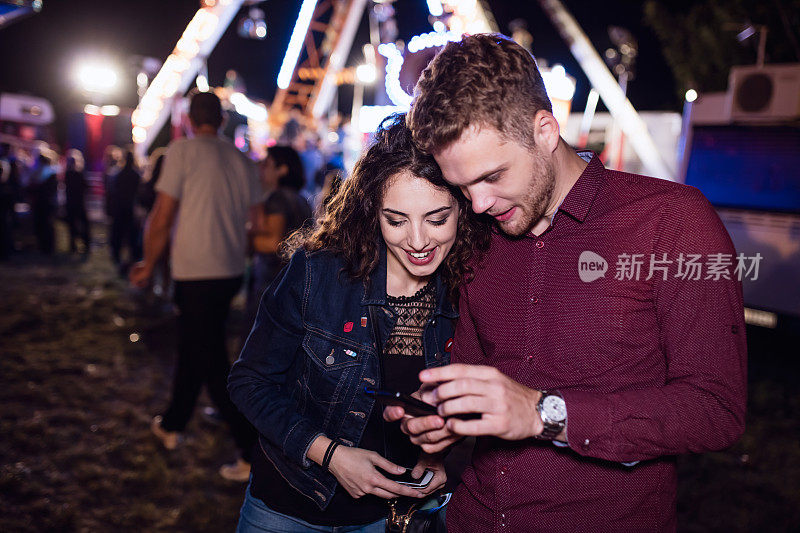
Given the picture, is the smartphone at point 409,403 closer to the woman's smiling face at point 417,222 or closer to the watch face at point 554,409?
the watch face at point 554,409

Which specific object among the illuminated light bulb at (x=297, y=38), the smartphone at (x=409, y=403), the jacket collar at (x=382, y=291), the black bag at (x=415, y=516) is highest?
the illuminated light bulb at (x=297, y=38)

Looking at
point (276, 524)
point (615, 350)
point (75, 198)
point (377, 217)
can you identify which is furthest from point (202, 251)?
point (75, 198)

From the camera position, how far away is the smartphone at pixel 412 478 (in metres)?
1.71

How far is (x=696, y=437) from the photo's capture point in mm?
1282

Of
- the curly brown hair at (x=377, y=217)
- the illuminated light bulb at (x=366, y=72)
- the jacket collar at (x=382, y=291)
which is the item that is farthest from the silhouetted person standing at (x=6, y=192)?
the illuminated light bulb at (x=366, y=72)

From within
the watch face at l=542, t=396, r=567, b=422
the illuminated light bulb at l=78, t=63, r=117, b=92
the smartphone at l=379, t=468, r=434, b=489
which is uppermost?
the illuminated light bulb at l=78, t=63, r=117, b=92

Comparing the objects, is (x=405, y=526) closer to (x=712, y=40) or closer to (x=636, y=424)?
(x=636, y=424)

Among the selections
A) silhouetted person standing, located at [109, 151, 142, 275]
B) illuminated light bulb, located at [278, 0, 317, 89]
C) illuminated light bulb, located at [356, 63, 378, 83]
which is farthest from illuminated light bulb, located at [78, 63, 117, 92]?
silhouetted person standing, located at [109, 151, 142, 275]

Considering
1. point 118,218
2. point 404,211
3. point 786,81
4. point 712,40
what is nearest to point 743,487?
point 404,211

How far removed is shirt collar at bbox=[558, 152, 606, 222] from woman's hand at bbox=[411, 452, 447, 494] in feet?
2.96

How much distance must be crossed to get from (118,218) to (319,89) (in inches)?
875

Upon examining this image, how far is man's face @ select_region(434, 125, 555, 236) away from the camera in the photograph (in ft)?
5.15

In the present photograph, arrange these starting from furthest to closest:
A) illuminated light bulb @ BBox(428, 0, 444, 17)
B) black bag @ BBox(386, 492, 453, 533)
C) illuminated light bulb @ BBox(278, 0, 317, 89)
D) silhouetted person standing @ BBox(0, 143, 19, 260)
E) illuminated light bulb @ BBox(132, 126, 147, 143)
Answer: illuminated light bulb @ BBox(278, 0, 317, 89), illuminated light bulb @ BBox(132, 126, 147, 143), illuminated light bulb @ BBox(428, 0, 444, 17), silhouetted person standing @ BBox(0, 143, 19, 260), black bag @ BBox(386, 492, 453, 533)

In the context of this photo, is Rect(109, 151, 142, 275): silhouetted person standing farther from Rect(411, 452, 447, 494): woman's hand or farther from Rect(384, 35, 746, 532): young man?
Rect(411, 452, 447, 494): woman's hand
